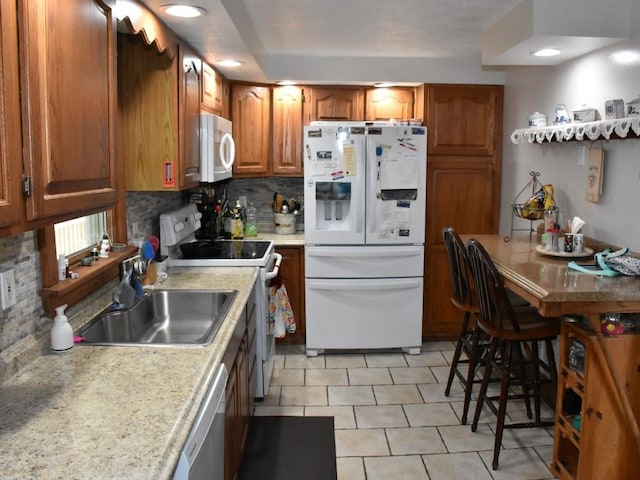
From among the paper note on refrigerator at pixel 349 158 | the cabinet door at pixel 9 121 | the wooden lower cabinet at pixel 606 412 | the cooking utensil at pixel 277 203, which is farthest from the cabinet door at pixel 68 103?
the cooking utensil at pixel 277 203

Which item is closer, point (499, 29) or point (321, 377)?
point (499, 29)

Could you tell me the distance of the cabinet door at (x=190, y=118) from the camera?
2725mm

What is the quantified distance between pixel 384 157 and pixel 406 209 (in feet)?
1.35

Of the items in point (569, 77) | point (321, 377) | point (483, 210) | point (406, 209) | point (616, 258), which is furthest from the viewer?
point (483, 210)

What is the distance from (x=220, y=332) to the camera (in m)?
2.04

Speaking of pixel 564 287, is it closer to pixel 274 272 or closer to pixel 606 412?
pixel 606 412

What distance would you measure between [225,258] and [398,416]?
4.51 feet

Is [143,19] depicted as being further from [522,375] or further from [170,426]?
[522,375]

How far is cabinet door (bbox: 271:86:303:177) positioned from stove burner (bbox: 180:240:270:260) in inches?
33.5

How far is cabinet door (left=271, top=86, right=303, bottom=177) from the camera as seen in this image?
435cm

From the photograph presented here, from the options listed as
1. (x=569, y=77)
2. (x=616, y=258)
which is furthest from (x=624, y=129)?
(x=569, y=77)

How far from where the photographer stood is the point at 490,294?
2.62m

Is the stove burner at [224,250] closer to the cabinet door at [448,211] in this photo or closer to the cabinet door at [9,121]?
the cabinet door at [448,211]

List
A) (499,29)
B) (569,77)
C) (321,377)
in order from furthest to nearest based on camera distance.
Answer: (321,377) < (569,77) < (499,29)
